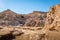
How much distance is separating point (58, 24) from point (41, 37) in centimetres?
498

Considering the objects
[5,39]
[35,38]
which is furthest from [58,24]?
[5,39]

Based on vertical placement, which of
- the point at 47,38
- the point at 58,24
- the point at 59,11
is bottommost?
the point at 47,38

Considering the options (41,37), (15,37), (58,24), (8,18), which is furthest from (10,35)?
(8,18)

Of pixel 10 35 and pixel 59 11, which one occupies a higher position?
pixel 59 11

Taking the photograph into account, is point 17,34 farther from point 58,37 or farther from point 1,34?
point 58,37

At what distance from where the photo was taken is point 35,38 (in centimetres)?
1056

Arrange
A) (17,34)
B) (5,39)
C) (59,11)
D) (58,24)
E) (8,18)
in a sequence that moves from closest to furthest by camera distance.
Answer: (5,39) < (17,34) < (58,24) < (59,11) < (8,18)

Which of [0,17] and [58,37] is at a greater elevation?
[0,17]

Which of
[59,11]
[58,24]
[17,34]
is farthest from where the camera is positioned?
[59,11]

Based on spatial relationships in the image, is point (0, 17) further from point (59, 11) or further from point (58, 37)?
point (58, 37)

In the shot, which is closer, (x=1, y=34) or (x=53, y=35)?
(x=1, y=34)

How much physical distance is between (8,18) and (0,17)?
20.0 ft

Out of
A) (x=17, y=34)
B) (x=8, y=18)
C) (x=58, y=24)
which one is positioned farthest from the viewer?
(x=8, y=18)

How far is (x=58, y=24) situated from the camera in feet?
49.8
